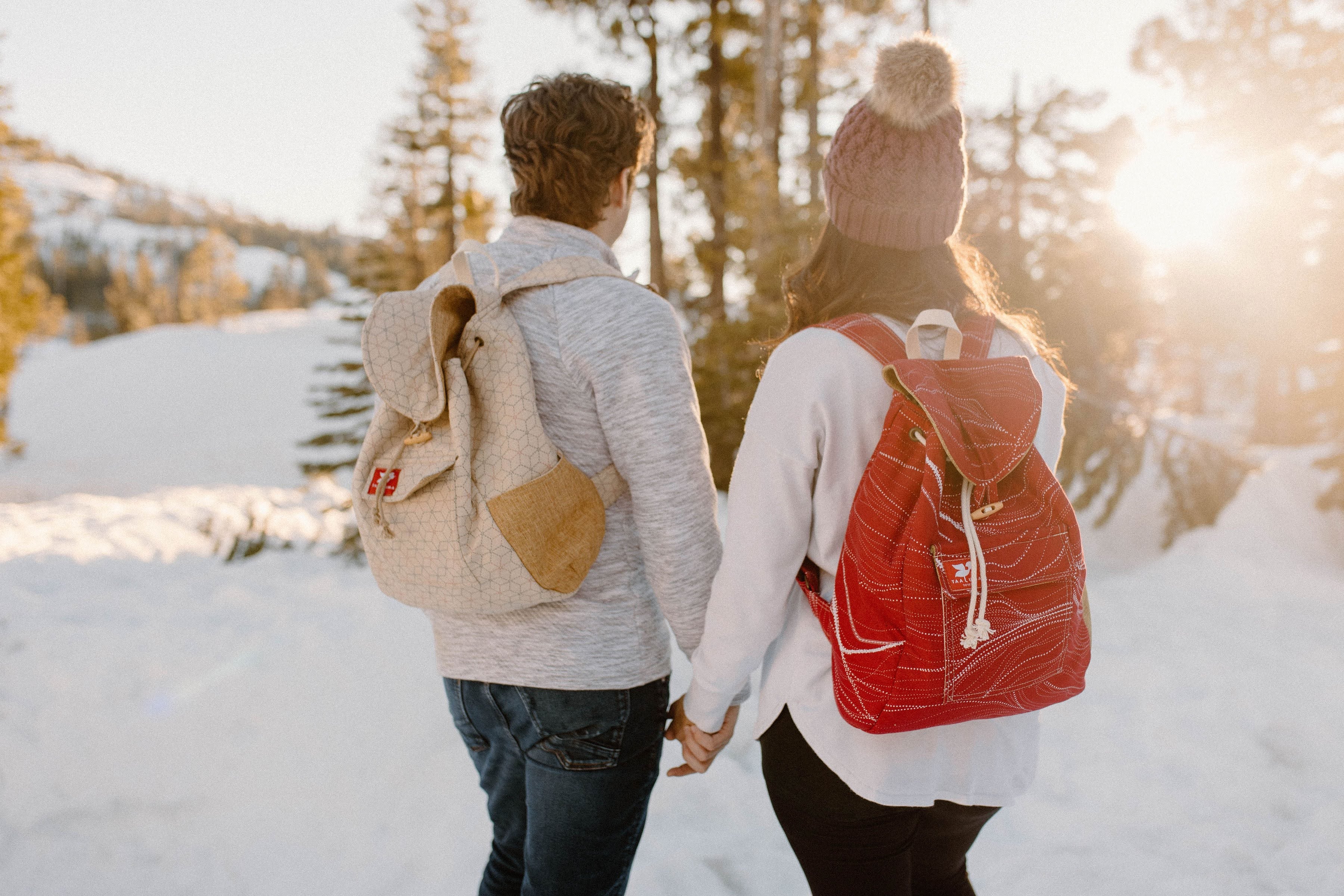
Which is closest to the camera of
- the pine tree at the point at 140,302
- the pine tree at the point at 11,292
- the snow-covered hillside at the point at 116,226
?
the pine tree at the point at 11,292

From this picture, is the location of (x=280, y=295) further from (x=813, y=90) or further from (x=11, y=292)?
(x=813, y=90)

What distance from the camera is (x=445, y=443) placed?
4.77 ft

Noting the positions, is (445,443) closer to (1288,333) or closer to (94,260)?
(1288,333)

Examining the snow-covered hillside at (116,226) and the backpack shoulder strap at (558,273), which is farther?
the snow-covered hillside at (116,226)

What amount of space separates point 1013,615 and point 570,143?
1210 mm

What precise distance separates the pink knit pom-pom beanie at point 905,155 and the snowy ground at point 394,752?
2449mm

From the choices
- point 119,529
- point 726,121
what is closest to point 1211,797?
point 119,529

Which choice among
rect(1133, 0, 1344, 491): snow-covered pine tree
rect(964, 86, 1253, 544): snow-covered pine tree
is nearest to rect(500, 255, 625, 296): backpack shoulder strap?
rect(964, 86, 1253, 544): snow-covered pine tree

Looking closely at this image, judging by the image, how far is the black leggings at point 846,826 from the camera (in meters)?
1.41

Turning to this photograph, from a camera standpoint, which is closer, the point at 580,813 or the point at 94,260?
the point at 580,813

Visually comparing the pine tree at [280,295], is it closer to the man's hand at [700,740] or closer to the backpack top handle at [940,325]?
the man's hand at [700,740]

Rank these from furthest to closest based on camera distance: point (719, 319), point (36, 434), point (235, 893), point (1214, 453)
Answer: point (36, 434), point (719, 319), point (1214, 453), point (235, 893)

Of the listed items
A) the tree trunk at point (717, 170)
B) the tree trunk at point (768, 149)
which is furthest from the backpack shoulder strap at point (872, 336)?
the tree trunk at point (717, 170)

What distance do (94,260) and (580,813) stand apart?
104 meters
